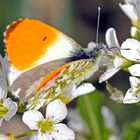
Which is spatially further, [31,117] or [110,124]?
[110,124]

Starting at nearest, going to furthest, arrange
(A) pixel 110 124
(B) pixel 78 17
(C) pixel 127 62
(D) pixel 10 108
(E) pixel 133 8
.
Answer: (D) pixel 10 108
(C) pixel 127 62
(E) pixel 133 8
(A) pixel 110 124
(B) pixel 78 17

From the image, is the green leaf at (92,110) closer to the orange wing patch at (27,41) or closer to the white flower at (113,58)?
the white flower at (113,58)

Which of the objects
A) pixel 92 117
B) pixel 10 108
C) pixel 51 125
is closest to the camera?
pixel 10 108

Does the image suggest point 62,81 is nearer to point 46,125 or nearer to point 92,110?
point 46,125

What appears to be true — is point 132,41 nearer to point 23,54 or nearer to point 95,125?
point 23,54

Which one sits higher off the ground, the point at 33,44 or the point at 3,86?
the point at 33,44

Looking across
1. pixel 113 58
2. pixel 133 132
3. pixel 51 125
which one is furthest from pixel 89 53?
pixel 133 132

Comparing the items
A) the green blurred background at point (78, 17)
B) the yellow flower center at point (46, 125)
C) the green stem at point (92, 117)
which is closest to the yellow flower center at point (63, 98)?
the yellow flower center at point (46, 125)
